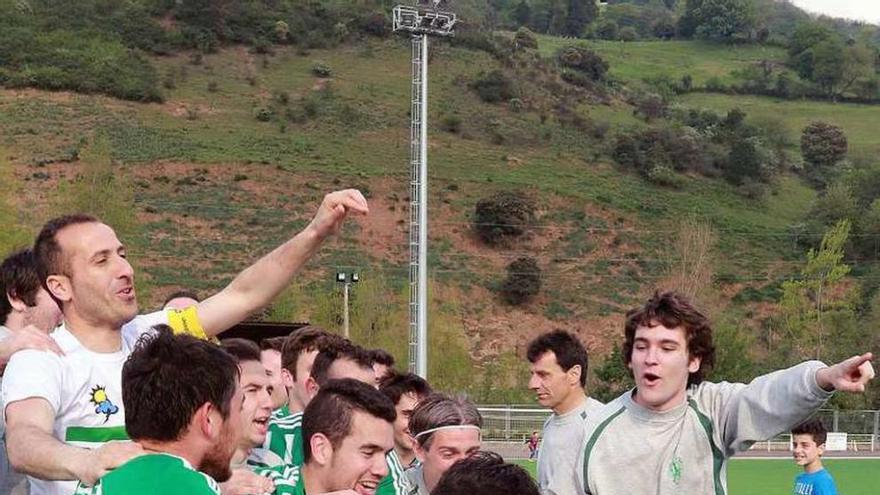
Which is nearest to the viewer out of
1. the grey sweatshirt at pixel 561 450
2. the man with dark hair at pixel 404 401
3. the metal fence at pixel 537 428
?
the grey sweatshirt at pixel 561 450

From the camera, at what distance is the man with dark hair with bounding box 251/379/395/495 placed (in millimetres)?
5344

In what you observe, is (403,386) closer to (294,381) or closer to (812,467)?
(294,381)

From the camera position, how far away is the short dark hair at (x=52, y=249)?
5176mm

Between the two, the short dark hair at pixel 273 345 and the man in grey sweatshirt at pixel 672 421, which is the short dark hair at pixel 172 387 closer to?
the man in grey sweatshirt at pixel 672 421

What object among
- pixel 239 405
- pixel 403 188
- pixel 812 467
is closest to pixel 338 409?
pixel 239 405

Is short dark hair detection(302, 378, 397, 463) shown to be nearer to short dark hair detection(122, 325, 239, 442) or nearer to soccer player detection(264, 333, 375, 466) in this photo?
soccer player detection(264, 333, 375, 466)

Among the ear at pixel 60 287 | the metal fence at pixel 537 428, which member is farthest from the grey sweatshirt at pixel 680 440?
the metal fence at pixel 537 428

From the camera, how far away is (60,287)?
5191mm

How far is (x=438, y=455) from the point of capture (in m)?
6.88

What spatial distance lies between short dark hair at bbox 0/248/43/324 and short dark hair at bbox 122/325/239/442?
228 centimetres

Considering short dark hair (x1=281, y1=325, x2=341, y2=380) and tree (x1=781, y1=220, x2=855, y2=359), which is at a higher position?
short dark hair (x1=281, y1=325, x2=341, y2=380)

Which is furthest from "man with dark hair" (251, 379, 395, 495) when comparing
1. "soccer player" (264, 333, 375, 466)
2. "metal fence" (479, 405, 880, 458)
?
"metal fence" (479, 405, 880, 458)

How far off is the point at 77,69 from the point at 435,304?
3924 cm

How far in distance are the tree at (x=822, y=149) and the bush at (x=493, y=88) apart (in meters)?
26.0
